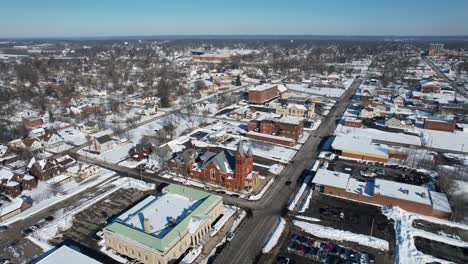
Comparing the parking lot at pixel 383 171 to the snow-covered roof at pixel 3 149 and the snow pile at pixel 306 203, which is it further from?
the snow-covered roof at pixel 3 149

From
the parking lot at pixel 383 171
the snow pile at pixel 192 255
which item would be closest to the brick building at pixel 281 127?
the parking lot at pixel 383 171

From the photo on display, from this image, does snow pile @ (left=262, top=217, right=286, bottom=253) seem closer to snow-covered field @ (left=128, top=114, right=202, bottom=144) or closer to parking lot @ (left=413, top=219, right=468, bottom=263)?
parking lot @ (left=413, top=219, right=468, bottom=263)

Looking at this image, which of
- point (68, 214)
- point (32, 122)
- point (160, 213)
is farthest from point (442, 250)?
point (32, 122)

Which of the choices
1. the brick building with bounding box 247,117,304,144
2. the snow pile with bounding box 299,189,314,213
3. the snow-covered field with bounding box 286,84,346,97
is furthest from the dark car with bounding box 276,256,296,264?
the snow-covered field with bounding box 286,84,346,97

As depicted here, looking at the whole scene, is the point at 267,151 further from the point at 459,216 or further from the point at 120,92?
the point at 120,92

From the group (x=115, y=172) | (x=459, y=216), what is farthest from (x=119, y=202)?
(x=459, y=216)
